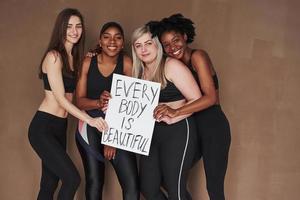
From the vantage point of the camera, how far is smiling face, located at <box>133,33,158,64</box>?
8.50ft

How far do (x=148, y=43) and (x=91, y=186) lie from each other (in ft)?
3.00

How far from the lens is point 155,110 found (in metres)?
2.57

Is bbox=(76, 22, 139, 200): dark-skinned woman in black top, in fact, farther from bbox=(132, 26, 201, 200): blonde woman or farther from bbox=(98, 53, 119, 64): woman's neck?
bbox=(132, 26, 201, 200): blonde woman

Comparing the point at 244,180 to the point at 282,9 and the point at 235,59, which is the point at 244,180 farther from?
the point at 282,9

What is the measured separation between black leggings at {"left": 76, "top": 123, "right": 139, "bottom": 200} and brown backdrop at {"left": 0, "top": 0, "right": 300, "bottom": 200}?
489 millimetres

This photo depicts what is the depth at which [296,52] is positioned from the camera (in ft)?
10.7

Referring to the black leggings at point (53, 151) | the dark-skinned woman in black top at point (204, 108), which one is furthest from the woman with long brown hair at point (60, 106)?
the dark-skinned woman in black top at point (204, 108)

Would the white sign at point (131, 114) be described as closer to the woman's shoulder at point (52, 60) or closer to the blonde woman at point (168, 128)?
the blonde woman at point (168, 128)

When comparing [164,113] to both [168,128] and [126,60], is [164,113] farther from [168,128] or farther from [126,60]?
[126,60]

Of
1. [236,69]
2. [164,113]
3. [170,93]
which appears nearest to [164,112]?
[164,113]

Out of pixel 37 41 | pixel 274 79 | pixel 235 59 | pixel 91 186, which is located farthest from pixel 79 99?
pixel 274 79

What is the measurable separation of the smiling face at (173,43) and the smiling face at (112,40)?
10.2 inches

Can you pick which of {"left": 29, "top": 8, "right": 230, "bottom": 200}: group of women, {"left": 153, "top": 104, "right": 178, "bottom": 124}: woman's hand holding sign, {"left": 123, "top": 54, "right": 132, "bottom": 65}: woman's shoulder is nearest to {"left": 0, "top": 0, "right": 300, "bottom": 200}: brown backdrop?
{"left": 123, "top": 54, "right": 132, "bottom": 65}: woman's shoulder

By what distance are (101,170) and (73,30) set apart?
0.85 meters
